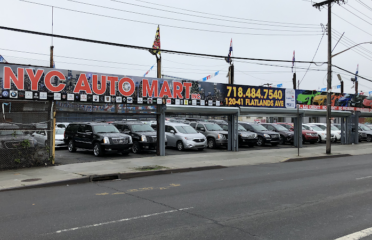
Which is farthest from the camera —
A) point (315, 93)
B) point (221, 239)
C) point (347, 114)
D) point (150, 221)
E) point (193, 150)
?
point (347, 114)

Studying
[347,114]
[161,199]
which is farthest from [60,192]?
[347,114]

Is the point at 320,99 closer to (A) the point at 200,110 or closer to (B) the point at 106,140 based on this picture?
(A) the point at 200,110

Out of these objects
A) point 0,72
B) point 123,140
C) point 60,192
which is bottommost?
point 60,192

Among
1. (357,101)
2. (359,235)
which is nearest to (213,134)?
(357,101)

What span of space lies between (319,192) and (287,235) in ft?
12.3

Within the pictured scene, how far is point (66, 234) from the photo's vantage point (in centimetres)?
512

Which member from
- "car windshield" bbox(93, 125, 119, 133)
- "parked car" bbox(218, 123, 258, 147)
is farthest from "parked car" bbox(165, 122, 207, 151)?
"car windshield" bbox(93, 125, 119, 133)

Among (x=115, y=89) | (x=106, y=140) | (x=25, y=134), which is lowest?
(x=106, y=140)

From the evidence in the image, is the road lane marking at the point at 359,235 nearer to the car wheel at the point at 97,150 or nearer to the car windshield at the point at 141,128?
the car wheel at the point at 97,150

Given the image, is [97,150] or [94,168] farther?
[97,150]

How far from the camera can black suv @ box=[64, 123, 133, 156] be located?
52.1 feet

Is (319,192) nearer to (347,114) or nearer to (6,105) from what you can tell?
(6,105)

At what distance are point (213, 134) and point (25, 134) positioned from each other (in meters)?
11.9

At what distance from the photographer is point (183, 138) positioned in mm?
19406
